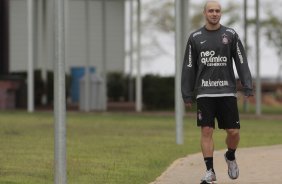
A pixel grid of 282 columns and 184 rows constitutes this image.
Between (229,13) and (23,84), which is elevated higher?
(229,13)

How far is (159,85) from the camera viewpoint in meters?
32.4

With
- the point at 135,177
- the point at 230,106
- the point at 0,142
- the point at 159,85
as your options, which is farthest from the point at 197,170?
the point at 159,85

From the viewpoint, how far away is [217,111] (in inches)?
379

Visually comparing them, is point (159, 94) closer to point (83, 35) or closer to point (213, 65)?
point (83, 35)

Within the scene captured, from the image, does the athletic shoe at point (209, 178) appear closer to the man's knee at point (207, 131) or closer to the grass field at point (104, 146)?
the man's knee at point (207, 131)

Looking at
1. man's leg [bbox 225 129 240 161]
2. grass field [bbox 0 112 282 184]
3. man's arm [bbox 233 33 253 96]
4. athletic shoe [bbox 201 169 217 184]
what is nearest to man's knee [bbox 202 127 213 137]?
man's leg [bbox 225 129 240 161]

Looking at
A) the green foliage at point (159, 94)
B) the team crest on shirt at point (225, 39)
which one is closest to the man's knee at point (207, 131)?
the team crest on shirt at point (225, 39)

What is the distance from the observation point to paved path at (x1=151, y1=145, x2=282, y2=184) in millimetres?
10148

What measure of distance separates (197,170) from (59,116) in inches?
136

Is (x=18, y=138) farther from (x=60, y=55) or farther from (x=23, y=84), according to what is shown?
(x=23, y=84)

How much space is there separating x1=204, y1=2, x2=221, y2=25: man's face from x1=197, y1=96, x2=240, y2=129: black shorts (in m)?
0.85

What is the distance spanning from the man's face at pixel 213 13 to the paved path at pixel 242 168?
1927mm

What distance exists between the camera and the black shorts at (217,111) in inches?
374

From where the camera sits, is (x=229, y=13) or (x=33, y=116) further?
(x=229, y=13)
